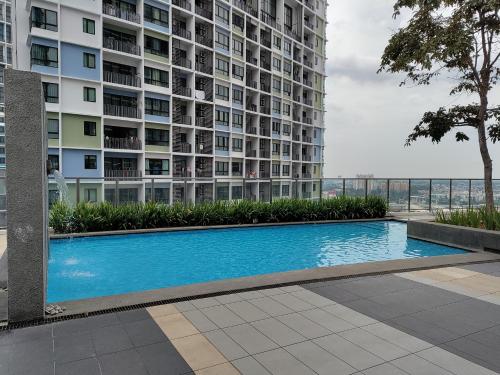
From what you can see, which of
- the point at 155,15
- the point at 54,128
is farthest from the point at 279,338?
the point at 155,15

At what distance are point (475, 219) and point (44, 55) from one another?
29.1 metres

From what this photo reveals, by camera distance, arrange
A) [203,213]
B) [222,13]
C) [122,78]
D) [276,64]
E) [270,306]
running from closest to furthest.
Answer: [270,306] < [203,213] < [122,78] < [222,13] < [276,64]

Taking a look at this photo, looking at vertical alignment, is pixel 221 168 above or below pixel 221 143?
below

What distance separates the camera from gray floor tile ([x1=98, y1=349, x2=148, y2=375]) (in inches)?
114

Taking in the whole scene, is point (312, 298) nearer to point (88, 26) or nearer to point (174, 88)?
point (88, 26)

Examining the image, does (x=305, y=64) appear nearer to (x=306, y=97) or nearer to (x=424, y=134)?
(x=306, y=97)

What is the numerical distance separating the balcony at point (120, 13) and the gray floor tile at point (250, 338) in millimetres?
32466

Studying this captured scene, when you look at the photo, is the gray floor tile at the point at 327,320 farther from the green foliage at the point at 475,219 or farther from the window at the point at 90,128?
the window at the point at 90,128

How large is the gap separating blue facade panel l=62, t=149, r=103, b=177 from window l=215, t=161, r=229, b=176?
13.0 m

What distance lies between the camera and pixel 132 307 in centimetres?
422

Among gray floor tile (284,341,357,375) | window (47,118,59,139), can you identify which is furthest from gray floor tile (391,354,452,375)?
window (47,118,59,139)

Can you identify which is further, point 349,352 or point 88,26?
point 88,26

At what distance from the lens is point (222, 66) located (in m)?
40.6

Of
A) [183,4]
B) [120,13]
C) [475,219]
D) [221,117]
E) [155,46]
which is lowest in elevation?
[475,219]
